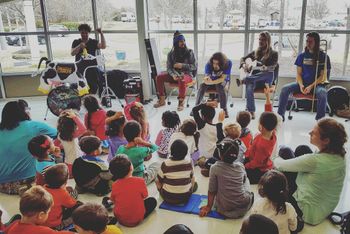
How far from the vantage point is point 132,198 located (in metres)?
2.67

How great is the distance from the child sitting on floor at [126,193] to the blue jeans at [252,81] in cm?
311

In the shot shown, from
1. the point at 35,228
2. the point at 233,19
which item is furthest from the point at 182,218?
the point at 233,19

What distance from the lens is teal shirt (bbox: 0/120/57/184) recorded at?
3246 millimetres

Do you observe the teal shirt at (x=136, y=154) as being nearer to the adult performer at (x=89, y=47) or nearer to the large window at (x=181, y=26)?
the adult performer at (x=89, y=47)

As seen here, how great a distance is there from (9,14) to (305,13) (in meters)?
5.53

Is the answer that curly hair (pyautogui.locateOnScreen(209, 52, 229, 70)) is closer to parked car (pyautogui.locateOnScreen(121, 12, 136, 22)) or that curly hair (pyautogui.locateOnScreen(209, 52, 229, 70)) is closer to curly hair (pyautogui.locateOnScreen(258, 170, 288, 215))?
parked car (pyautogui.locateOnScreen(121, 12, 136, 22))

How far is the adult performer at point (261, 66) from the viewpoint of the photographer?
525 cm

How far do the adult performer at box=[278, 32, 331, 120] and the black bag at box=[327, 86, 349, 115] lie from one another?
438 mm

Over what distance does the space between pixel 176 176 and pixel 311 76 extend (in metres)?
3.13

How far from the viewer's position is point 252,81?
538 centimetres

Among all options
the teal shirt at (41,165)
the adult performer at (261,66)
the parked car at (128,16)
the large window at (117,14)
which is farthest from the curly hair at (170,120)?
the parked car at (128,16)

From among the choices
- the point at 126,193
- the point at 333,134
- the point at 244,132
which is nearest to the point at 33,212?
the point at 126,193

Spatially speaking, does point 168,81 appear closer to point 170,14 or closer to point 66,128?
point 170,14

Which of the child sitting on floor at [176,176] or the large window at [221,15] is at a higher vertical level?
the large window at [221,15]
